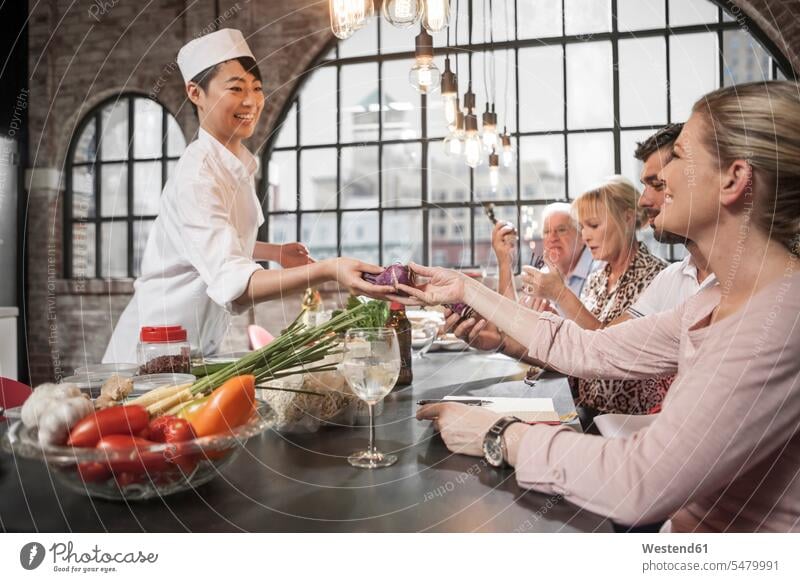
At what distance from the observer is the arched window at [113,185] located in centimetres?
155

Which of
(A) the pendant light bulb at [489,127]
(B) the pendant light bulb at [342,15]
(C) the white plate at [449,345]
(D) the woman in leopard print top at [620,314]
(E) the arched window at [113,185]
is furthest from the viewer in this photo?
(A) the pendant light bulb at [489,127]

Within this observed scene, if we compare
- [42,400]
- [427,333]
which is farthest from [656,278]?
[42,400]

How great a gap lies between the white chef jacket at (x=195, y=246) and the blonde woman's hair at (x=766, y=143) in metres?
0.94

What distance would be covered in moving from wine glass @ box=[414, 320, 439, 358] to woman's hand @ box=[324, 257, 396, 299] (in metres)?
0.67

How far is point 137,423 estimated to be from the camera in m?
0.61

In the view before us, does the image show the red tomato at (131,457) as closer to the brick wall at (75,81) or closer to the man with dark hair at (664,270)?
the brick wall at (75,81)

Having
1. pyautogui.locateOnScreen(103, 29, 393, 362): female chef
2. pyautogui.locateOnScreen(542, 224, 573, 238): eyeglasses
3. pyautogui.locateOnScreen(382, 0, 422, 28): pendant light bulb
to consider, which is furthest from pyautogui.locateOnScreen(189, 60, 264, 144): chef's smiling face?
pyautogui.locateOnScreen(542, 224, 573, 238): eyeglasses

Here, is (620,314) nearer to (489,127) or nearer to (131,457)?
(489,127)

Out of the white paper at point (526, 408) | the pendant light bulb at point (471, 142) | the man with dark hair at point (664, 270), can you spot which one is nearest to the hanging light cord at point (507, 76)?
the pendant light bulb at point (471, 142)

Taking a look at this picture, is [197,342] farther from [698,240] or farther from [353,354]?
[698,240]
